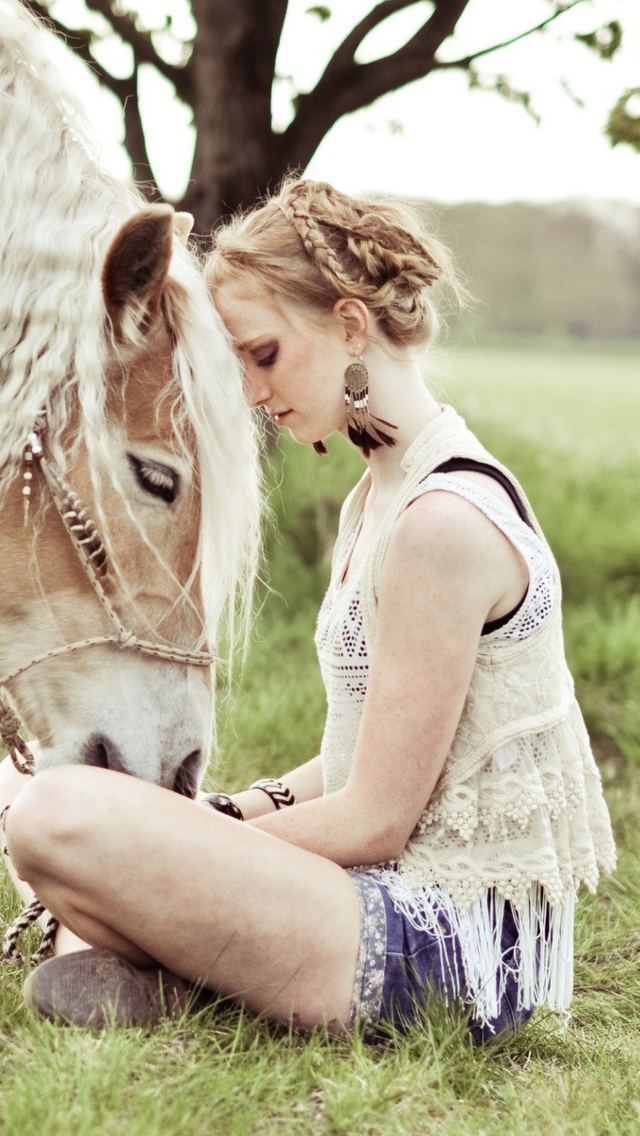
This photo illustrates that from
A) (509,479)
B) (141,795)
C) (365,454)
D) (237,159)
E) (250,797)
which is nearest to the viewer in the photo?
(141,795)

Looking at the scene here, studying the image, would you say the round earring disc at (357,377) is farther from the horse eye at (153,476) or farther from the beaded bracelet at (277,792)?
the beaded bracelet at (277,792)

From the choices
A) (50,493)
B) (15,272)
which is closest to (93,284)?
(15,272)

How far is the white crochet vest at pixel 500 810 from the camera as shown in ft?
6.64

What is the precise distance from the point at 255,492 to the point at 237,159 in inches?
124

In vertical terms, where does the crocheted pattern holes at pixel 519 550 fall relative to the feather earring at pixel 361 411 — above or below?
below

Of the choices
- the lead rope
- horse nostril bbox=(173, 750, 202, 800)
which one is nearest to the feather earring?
the lead rope

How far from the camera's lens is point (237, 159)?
487cm

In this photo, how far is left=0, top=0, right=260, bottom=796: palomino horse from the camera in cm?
193

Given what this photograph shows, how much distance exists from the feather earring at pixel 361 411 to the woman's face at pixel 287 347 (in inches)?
0.8

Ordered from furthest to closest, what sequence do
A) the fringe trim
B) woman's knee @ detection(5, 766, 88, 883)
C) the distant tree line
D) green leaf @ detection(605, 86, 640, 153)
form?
the distant tree line → green leaf @ detection(605, 86, 640, 153) → the fringe trim → woman's knee @ detection(5, 766, 88, 883)

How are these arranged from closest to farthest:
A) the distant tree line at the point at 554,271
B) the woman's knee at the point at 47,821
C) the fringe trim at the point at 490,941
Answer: the woman's knee at the point at 47,821 < the fringe trim at the point at 490,941 < the distant tree line at the point at 554,271

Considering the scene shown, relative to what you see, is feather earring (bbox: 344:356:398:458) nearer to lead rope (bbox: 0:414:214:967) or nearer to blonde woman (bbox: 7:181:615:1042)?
blonde woman (bbox: 7:181:615:1042)

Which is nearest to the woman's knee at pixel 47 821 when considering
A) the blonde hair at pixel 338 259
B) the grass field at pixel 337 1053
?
the grass field at pixel 337 1053

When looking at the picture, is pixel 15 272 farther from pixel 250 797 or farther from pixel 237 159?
pixel 237 159
